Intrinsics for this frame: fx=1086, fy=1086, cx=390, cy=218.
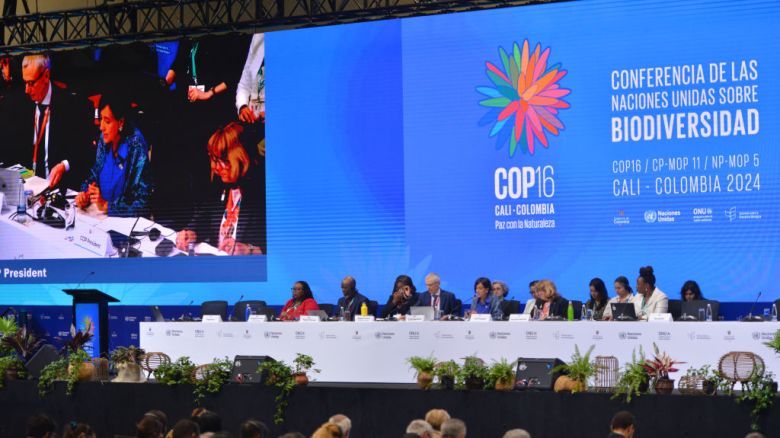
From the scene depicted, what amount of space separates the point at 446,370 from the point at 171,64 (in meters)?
7.77

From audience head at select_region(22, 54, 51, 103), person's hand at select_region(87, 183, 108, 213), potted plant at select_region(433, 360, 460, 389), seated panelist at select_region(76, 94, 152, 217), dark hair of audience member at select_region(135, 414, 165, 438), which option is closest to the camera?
dark hair of audience member at select_region(135, 414, 165, 438)

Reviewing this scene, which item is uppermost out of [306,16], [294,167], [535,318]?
[306,16]

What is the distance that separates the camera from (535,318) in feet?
30.8

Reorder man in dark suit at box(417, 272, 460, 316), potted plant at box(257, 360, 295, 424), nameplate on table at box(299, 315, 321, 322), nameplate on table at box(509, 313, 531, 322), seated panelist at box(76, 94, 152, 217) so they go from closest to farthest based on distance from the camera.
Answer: potted plant at box(257, 360, 295, 424) → nameplate on table at box(509, 313, 531, 322) → nameplate on table at box(299, 315, 321, 322) → man in dark suit at box(417, 272, 460, 316) → seated panelist at box(76, 94, 152, 217)

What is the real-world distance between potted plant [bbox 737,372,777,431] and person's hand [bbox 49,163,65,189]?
33.7ft

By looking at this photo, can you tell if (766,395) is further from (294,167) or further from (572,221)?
(294,167)

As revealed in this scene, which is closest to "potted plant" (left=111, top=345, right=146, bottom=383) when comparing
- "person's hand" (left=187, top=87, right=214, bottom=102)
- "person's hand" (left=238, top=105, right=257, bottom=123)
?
"person's hand" (left=238, top=105, right=257, bottom=123)

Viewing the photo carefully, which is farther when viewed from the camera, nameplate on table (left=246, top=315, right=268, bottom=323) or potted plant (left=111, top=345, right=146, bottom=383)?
nameplate on table (left=246, top=315, right=268, bottom=323)

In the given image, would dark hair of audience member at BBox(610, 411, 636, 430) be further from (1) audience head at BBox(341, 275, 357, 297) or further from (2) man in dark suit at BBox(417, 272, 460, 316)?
(1) audience head at BBox(341, 275, 357, 297)

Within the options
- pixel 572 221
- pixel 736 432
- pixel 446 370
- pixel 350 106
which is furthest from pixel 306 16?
pixel 736 432

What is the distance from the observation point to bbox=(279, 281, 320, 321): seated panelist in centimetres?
1020

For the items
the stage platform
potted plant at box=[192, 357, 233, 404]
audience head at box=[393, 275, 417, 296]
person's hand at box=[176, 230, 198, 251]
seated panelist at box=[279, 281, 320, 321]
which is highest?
person's hand at box=[176, 230, 198, 251]

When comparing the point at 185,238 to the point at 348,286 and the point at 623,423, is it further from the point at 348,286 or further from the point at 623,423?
the point at 623,423

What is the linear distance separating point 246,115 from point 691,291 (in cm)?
576
